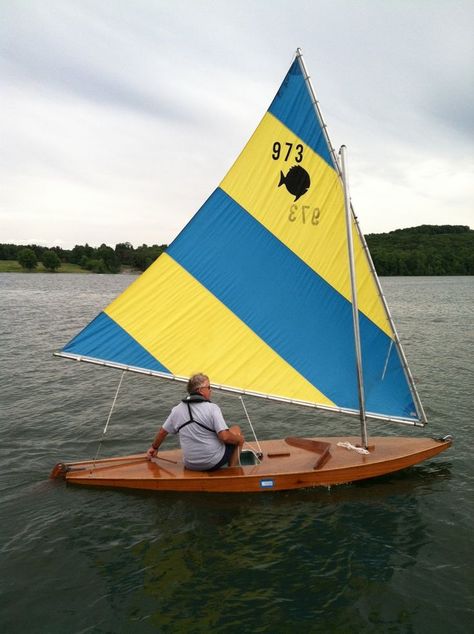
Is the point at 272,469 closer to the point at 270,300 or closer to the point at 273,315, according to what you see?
the point at 273,315

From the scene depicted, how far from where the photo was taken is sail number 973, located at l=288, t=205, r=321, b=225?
828 centimetres

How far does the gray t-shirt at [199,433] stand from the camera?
25.4ft

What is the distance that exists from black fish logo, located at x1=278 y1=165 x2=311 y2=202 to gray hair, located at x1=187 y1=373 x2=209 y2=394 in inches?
134

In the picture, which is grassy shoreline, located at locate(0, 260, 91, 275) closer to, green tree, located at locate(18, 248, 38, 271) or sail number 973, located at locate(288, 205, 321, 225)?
green tree, located at locate(18, 248, 38, 271)

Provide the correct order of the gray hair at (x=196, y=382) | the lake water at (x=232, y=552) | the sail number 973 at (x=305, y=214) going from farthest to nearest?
the sail number 973 at (x=305, y=214) < the gray hair at (x=196, y=382) < the lake water at (x=232, y=552)

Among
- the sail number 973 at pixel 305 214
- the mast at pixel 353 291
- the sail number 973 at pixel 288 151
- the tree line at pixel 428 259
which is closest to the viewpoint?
the mast at pixel 353 291

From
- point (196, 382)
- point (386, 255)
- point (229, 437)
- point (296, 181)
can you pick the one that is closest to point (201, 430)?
point (229, 437)

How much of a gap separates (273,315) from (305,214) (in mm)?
1839

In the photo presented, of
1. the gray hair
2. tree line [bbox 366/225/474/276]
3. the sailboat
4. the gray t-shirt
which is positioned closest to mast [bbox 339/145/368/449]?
the sailboat

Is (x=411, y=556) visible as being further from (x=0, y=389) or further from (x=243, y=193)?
(x=0, y=389)

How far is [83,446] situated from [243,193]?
7.04m

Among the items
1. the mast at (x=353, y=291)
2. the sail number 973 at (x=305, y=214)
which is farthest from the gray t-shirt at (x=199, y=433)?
the sail number 973 at (x=305, y=214)

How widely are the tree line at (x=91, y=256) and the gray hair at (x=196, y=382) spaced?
450 feet

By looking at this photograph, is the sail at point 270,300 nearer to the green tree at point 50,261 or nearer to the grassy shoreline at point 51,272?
the green tree at point 50,261
